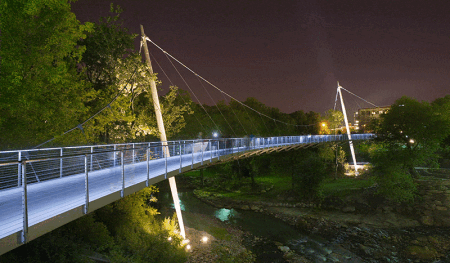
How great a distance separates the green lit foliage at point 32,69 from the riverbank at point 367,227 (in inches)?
472

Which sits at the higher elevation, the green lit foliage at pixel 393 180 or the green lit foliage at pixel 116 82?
the green lit foliage at pixel 116 82

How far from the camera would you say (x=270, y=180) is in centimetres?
3000

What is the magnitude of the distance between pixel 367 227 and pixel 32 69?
1860 cm

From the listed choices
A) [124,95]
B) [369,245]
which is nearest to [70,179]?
[124,95]

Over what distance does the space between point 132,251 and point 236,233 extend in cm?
700

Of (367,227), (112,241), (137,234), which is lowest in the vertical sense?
(367,227)

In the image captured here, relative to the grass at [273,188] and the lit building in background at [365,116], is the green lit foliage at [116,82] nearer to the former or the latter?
the grass at [273,188]

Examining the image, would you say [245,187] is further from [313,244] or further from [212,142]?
[212,142]

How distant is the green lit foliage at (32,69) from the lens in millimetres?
7641

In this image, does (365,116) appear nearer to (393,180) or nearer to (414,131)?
(414,131)

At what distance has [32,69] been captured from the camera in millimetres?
8562

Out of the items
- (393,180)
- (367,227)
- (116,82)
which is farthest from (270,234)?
(116,82)

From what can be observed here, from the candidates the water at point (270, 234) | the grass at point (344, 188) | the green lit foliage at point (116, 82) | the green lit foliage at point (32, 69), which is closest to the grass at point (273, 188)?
the grass at point (344, 188)

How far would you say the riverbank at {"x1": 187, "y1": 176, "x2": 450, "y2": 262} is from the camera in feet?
42.9
